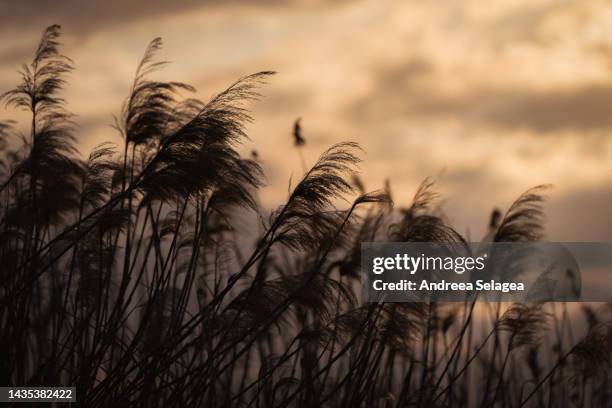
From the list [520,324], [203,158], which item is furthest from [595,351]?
[203,158]

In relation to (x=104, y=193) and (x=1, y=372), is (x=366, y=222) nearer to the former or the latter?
(x=104, y=193)

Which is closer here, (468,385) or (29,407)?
(29,407)

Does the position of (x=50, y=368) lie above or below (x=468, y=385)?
below

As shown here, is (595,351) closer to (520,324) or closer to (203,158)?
(520,324)

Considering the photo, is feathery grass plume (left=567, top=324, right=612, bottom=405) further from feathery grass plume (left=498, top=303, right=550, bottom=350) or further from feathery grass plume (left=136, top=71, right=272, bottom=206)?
feathery grass plume (left=136, top=71, right=272, bottom=206)

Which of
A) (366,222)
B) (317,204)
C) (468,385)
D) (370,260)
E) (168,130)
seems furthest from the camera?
(468,385)

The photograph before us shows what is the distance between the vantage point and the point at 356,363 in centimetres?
612

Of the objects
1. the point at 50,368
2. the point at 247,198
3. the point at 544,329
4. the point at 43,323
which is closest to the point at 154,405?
the point at 50,368

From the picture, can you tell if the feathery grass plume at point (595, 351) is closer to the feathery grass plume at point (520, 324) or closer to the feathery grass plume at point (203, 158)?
Answer: the feathery grass plume at point (520, 324)

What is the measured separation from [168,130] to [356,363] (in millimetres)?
2000

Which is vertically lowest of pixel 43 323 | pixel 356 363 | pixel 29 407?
pixel 29 407

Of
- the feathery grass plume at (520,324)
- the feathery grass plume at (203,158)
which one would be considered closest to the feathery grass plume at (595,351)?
the feathery grass plume at (520,324)

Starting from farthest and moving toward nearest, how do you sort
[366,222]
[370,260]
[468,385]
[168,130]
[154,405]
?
[468,385] → [366,222] → [370,260] → [168,130] → [154,405]

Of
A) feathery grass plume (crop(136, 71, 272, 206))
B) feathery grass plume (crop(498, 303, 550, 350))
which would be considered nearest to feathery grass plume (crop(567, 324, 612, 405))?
feathery grass plume (crop(498, 303, 550, 350))
